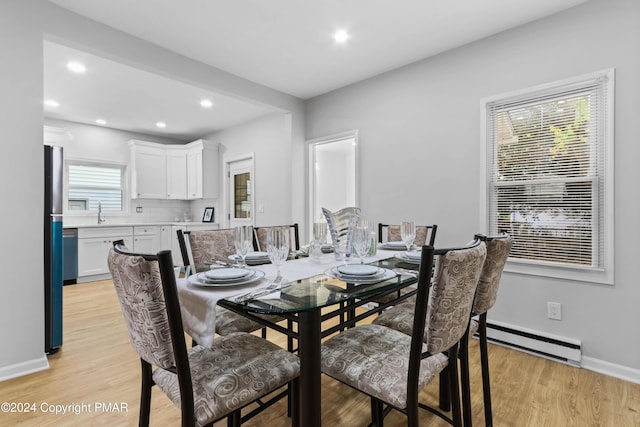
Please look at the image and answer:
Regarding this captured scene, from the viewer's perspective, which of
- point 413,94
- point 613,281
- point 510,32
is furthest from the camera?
point 413,94

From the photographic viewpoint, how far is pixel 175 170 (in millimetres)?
5961

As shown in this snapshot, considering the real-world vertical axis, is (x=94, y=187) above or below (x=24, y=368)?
above

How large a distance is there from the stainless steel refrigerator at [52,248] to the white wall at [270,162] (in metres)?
2.44

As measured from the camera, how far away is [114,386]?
2.00 metres

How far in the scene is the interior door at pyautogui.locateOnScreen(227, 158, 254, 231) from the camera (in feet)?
17.3

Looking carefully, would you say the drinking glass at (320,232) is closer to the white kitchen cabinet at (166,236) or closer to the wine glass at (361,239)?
the wine glass at (361,239)

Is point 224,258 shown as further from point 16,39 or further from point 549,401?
point 549,401

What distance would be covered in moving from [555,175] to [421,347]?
213 centimetres

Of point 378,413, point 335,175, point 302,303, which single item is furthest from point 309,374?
point 335,175

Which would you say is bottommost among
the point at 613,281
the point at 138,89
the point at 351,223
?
the point at 613,281

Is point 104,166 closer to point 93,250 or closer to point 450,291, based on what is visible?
point 93,250

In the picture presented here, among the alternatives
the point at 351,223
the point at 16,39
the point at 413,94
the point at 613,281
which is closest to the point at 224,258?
the point at 351,223

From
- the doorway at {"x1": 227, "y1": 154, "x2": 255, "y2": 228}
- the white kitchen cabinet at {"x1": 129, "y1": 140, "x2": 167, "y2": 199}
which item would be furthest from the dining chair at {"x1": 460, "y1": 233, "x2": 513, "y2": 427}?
the white kitchen cabinet at {"x1": 129, "y1": 140, "x2": 167, "y2": 199}

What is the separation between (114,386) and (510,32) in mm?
3964
